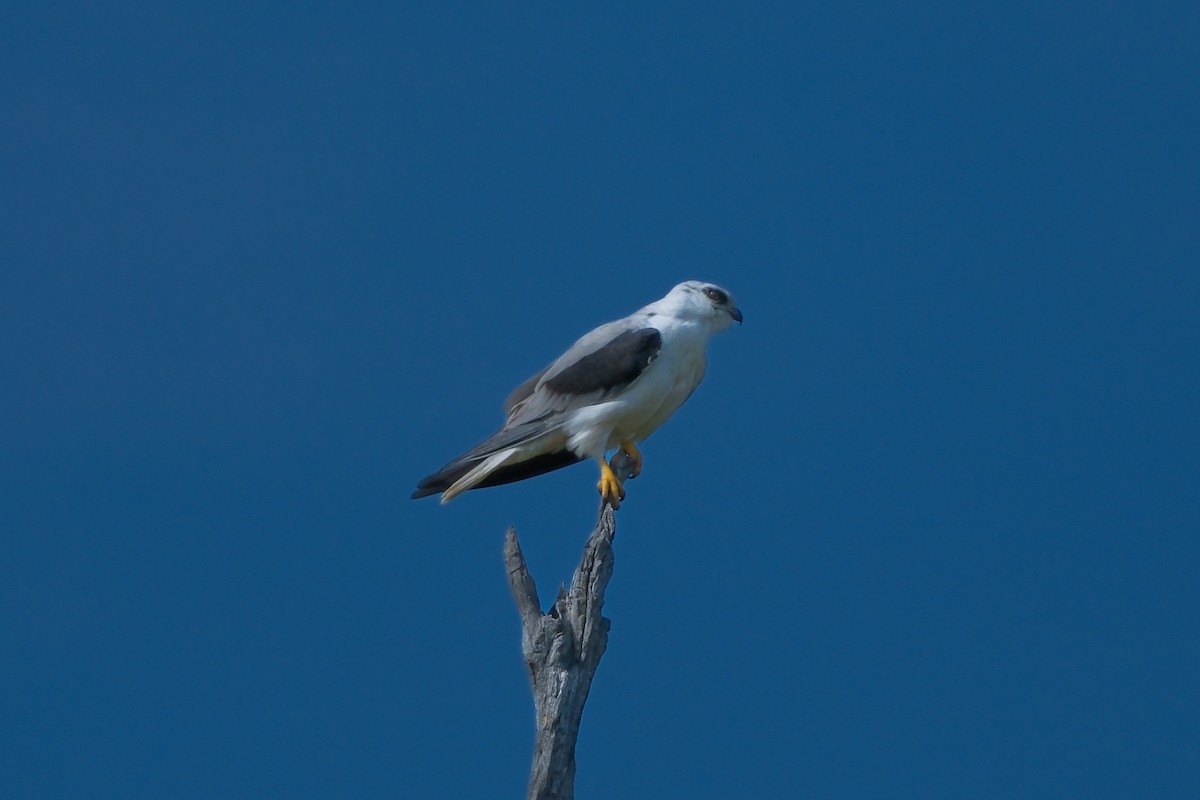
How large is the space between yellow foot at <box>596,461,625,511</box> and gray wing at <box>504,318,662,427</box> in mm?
429

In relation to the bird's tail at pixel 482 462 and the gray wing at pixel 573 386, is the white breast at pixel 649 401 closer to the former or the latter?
the gray wing at pixel 573 386

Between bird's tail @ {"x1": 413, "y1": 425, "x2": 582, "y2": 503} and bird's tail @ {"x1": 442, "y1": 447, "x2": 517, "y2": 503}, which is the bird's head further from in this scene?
bird's tail @ {"x1": 442, "y1": 447, "x2": 517, "y2": 503}

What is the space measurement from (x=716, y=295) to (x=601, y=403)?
1296mm

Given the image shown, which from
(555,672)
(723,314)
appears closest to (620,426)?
(723,314)

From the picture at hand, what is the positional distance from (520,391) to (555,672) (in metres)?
2.41

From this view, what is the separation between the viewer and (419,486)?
8961 mm

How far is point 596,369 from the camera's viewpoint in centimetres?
885

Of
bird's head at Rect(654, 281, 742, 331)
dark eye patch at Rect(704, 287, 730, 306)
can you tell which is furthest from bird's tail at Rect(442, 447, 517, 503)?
dark eye patch at Rect(704, 287, 730, 306)

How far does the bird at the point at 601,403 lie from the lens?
885cm

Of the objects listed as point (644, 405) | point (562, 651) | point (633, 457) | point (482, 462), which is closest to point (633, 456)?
point (633, 457)

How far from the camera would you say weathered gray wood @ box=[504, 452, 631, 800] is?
24.6ft

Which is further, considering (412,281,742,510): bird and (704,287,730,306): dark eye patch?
(704,287,730,306): dark eye patch

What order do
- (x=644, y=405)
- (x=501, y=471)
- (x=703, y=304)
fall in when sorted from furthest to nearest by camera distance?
(x=703, y=304) → (x=501, y=471) → (x=644, y=405)

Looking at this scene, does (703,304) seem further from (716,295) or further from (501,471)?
(501,471)
